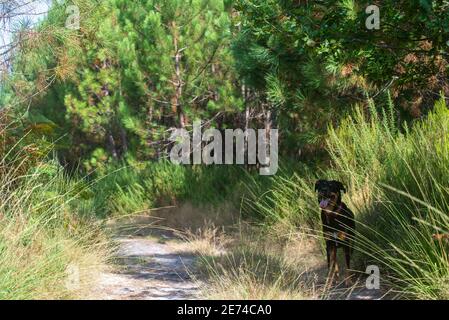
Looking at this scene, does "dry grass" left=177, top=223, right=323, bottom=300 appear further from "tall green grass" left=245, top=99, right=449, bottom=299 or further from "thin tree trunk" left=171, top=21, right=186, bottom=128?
"thin tree trunk" left=171, top=21, right=186, bottom=128

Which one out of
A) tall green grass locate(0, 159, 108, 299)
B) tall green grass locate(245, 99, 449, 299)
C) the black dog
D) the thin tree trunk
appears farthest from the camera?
the thin tree trunk

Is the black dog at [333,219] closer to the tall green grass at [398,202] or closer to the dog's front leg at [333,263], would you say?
the dog's front leg at [333,263]

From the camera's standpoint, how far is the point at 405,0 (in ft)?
16.4

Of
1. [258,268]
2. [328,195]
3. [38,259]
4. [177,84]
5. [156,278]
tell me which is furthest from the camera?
[177,84]

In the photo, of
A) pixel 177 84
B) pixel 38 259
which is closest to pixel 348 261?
pixel 38 259

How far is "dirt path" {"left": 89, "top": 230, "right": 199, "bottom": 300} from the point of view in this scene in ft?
18.6

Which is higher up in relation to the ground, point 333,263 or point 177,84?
point 177,84

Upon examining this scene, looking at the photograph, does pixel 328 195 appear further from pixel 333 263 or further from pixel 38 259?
pixel 38 259

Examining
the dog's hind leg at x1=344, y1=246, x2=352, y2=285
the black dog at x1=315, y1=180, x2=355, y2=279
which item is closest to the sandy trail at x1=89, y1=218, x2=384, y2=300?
the dog's hind leg at x1=344, y1=246, x2=352, y2=285

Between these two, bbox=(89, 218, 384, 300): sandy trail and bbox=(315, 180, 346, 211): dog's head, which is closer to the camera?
bbox=(89, 218, 384, 300): sandy trail

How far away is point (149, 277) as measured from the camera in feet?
22.0
